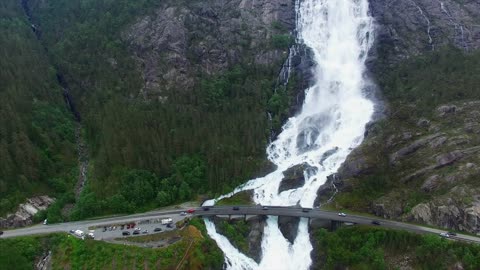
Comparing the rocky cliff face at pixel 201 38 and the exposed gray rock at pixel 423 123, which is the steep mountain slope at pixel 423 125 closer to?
the exposed gray rock at pixel 423 123

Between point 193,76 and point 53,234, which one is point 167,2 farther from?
point 53,234

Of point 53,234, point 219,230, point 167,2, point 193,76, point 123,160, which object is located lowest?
point 219,230

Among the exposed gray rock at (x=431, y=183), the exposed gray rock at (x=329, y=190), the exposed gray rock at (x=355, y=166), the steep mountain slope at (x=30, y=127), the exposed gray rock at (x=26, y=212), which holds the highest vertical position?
the steep mountain slope at (x=30, y=127)

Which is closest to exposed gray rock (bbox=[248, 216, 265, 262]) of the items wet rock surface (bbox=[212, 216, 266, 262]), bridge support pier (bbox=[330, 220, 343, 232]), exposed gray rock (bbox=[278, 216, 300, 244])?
wet rock surface (bbox=[212, 216, 266, 262])

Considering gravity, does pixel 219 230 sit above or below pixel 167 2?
below

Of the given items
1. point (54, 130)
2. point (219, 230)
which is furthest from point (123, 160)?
point (219, 230)

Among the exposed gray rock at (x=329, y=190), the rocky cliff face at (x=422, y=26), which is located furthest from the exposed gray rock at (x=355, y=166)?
the rocky cliff face at (x=422, y=26)
